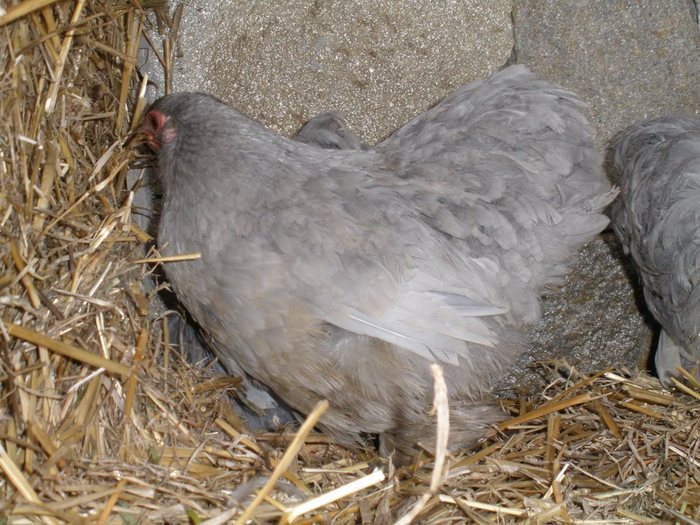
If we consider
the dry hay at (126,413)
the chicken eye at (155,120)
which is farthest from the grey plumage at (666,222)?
the chicken eye at (155,120)

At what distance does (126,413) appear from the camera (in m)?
1.77

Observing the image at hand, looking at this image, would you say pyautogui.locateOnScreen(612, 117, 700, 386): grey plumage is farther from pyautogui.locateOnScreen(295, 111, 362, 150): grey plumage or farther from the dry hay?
pyautogui.locateOnScreen(295, 111, 362, 150): grey plumage

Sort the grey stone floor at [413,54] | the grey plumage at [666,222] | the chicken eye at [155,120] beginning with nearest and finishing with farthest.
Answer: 1. the chicken eye at [155,120]
2. the grey plumage at [666,222]
3. the grey stone floor at [413,54]

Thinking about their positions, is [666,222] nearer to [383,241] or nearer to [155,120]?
[383,241]

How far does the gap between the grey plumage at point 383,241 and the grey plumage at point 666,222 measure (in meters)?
0.20

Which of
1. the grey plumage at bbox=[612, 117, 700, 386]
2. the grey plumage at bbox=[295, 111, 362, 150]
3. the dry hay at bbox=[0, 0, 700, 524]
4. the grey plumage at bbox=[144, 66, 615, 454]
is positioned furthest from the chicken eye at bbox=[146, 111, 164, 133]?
the grey plumage at bbox=[612, 117, 700, 386]

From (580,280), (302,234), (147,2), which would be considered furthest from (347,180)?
(580,280)

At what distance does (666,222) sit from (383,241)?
897 mm

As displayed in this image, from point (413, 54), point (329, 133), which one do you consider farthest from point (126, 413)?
point (413, 54)

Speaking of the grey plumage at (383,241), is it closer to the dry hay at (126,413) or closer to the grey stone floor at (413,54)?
the dry hay at (126,413)

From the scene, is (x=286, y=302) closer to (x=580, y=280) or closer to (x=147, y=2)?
(x=147, y=2)

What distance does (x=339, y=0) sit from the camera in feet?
7.29

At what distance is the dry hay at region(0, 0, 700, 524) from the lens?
5.36 ft

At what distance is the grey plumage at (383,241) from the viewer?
5.57 feet
